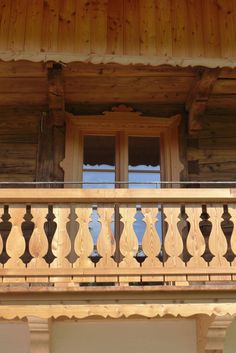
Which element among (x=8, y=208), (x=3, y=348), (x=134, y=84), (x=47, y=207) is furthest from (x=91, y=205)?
(x=134, y=84)

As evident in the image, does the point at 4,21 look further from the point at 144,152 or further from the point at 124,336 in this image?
the point at 124,336

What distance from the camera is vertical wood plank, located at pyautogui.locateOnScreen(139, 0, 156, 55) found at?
699 cm

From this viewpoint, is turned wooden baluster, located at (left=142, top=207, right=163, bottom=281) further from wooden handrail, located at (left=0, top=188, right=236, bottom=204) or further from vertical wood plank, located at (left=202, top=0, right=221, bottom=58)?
vertical wood plank, located at (left=202, top=0, right=221, bottom=58)

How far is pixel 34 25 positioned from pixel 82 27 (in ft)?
1.79

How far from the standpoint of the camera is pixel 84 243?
6055 mm

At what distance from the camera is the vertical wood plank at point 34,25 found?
22.7 ft

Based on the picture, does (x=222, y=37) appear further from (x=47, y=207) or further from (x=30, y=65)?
(x=47, y=207)

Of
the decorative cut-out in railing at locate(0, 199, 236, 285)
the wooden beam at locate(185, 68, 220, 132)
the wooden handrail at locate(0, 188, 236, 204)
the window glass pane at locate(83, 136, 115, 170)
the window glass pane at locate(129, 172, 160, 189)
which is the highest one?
the wooden beam at locate(185, 68, 220, 132)

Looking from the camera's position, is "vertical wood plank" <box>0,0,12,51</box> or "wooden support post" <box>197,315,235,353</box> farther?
"vertical wood plank" <box>0,0,12,51</box>

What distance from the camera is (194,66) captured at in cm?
693

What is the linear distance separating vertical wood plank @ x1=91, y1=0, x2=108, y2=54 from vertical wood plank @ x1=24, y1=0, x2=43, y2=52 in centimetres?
60

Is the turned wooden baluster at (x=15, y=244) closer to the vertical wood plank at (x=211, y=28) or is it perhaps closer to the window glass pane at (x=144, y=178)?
the window glass pane at (x=144, y=178)

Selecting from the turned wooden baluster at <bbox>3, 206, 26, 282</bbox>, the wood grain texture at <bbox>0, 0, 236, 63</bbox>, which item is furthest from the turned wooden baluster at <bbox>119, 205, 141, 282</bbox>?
the wood grain texture at <bbox>0, 0, 236, 63</bbox>

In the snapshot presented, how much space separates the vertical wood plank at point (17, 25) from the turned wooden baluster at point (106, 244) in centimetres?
215
